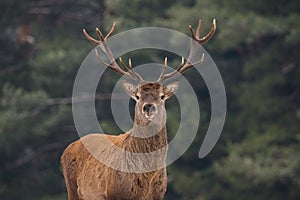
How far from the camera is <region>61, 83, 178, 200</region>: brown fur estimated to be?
331 inches

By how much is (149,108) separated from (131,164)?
22.7 inches

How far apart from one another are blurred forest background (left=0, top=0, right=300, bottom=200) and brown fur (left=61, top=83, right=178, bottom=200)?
39.3ft

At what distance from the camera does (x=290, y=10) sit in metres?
23.0

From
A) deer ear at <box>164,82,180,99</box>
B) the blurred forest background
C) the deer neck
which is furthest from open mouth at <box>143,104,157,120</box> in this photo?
the blurred forest background

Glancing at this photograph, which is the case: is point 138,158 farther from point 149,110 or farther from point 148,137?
point 149,110

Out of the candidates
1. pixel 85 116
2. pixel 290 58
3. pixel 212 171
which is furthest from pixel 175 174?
pixel 290 58

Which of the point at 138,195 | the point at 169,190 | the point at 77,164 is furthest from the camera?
the point at 169,190

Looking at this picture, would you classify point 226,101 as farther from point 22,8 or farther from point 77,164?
point 77,164

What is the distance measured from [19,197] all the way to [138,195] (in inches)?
635

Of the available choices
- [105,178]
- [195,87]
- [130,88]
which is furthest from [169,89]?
[195,87]

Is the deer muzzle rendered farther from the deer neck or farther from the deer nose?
the deer neck

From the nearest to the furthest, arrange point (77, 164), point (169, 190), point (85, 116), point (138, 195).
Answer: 1. point (138, 195)
2. point (77, 164)
3. point (85, 116)
4. point (169, 190)

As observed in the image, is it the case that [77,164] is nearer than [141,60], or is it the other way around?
[77,164]

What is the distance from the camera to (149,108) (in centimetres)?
849
